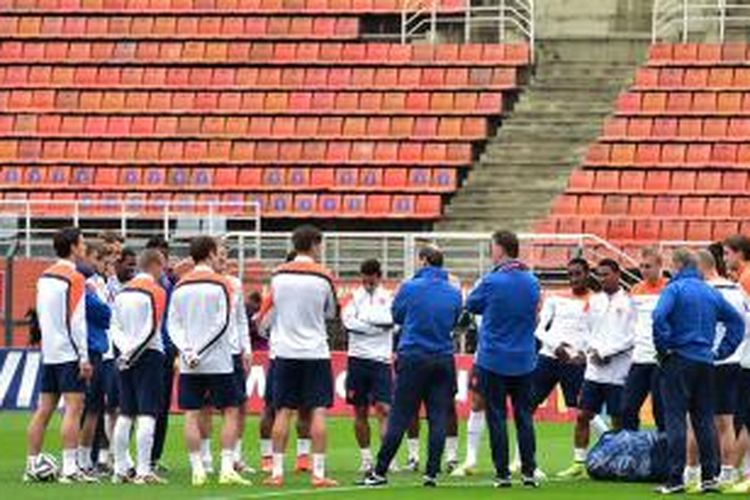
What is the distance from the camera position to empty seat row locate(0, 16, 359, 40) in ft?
162

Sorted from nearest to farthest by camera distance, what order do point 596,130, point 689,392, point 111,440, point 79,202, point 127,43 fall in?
point 689,392
point 111,440
point 79,202
point 596,130
point 127,43

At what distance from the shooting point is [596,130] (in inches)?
1831

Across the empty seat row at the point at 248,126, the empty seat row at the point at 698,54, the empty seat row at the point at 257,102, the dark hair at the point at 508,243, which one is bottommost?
the dark hair at the point at 508,243

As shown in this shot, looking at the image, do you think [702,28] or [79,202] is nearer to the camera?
[79,202]

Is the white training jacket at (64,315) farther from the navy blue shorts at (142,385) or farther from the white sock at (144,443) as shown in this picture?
the white sock at (144,443)

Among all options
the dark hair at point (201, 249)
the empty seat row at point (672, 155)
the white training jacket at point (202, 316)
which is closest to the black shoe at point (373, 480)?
the white training jacket at point (202, 316)

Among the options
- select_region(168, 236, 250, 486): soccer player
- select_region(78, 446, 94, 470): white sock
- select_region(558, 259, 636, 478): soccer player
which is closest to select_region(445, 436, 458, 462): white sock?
select_region(558, 259, 636, 478): soccer player

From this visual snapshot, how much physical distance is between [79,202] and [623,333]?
67.6 ft

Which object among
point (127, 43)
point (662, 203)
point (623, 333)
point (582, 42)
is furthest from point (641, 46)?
point (623, 333)

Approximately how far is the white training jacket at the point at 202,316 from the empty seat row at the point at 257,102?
24.8 meters

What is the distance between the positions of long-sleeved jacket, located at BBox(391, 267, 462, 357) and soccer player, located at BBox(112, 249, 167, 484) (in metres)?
2.19

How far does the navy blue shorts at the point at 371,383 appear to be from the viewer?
25.1m

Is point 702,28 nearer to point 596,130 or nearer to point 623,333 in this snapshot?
point 596,130

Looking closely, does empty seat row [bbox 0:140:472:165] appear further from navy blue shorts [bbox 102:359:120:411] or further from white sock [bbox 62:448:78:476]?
white sock [bbox 62:448:78:476]
